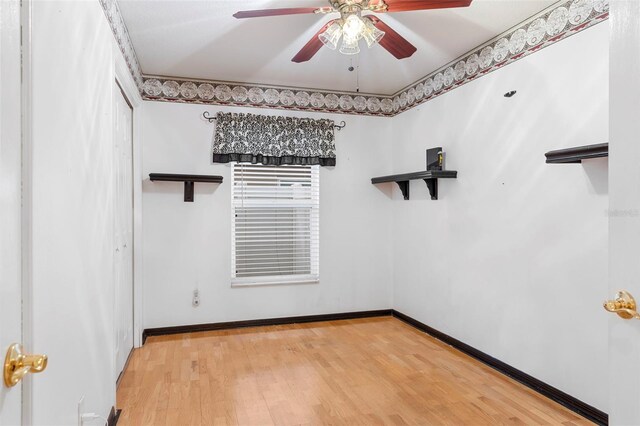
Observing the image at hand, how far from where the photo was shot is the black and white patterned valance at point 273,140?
156 inches

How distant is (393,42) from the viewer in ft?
7.95

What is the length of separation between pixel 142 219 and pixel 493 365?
334 cm

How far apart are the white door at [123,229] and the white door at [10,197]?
6.30ft

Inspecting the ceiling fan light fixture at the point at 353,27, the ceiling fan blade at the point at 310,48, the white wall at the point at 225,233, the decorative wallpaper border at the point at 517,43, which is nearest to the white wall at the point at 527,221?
the decorative wallpaper border at the point at 517,43

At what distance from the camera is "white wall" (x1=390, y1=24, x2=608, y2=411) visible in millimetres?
2283

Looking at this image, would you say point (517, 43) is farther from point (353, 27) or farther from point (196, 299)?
point (196, 299)

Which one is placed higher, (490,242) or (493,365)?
(490,242)

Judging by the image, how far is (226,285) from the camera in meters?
4.03

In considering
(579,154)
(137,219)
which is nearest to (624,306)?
(579,154)

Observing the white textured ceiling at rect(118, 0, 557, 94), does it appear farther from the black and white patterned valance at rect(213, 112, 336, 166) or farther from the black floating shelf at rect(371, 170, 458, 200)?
the black floating shelf at rect(371, 170, 458, 200)

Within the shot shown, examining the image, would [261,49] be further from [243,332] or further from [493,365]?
[493,365]

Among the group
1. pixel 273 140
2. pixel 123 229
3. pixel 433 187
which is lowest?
pixel 123 229

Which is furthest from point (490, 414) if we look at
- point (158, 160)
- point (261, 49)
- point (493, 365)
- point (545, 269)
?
point (158, 160)

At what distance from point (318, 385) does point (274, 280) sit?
162 centimetres
